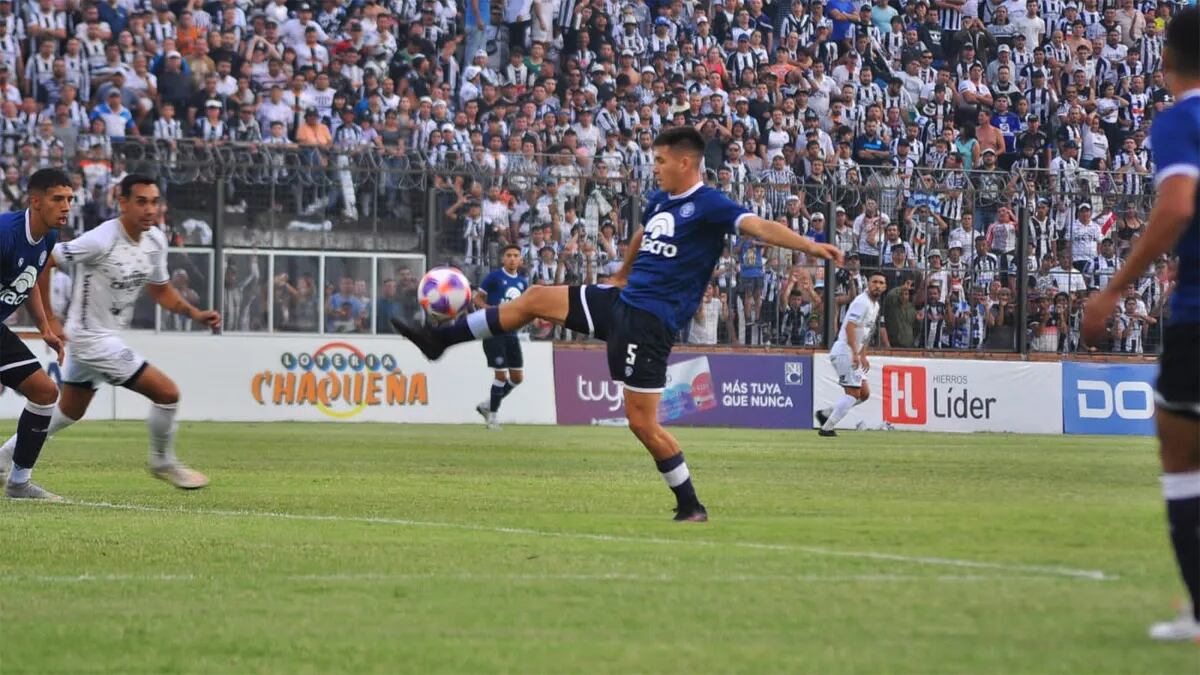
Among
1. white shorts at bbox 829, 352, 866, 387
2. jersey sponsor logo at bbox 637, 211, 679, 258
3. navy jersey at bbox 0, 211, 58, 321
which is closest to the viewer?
jersey sponsor logo at bbox 637, 211, 679, 258

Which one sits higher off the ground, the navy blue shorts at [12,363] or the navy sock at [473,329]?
the navy sock at [473,329]

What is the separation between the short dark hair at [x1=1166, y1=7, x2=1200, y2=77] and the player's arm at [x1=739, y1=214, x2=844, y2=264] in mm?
3548

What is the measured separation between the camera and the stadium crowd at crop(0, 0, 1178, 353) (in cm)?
2948

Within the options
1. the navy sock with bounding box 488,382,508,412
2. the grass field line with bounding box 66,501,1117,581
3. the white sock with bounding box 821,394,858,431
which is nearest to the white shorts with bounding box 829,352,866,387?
the white sock with bounding box 821,394,858,431

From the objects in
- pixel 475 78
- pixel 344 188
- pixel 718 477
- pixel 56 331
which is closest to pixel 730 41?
pixel 475 78

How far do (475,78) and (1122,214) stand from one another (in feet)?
37.0

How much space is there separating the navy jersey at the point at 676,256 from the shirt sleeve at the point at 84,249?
3974 mm

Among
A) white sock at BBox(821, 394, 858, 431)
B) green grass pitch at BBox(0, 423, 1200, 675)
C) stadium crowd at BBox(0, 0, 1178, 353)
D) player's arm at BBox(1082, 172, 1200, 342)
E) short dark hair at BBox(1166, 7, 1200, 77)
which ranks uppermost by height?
stadium crowd at BBox(0, 0, 1178, 353)

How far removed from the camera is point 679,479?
1142 cm

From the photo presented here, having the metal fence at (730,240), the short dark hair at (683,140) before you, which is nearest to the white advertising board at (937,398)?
the metal fence at (730,240)

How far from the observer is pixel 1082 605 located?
7.20 m

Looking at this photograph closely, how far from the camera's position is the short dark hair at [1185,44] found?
6.50 meters

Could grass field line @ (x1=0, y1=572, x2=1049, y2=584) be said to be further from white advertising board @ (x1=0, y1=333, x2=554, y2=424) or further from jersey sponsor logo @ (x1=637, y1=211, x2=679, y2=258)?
white advertising board @ (x1=0, y1=333, x2=554, y2=424)

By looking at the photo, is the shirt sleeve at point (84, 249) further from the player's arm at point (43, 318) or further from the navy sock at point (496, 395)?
A: the navy sock at point (496, 395)
